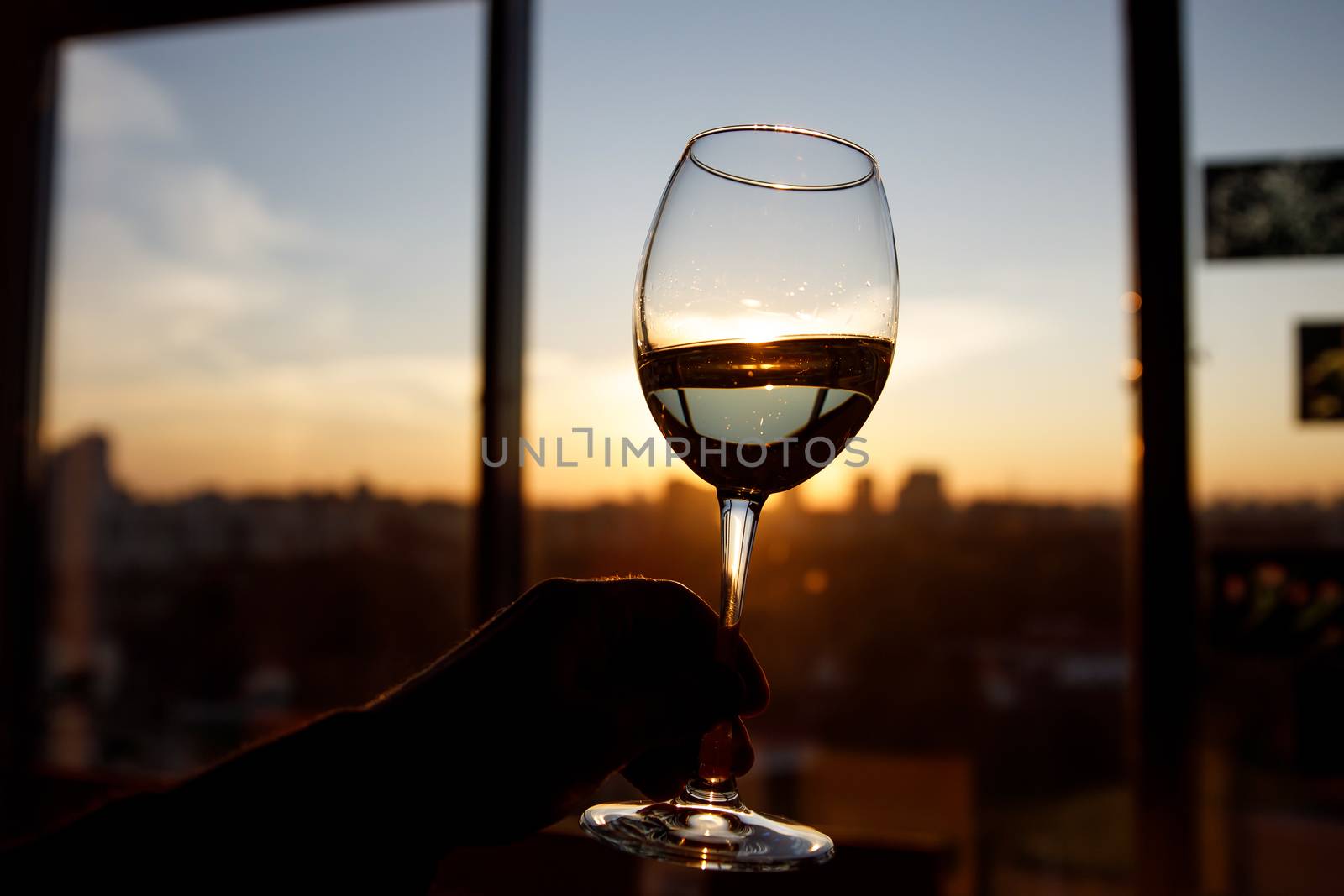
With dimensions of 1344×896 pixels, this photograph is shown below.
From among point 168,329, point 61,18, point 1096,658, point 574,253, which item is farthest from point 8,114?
point 1096,658

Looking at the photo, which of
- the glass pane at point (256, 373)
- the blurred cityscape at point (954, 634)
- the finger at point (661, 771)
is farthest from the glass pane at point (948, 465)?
the finger at point (661, 771)

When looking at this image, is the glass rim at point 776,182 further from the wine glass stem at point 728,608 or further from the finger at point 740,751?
the finger at point 740,751

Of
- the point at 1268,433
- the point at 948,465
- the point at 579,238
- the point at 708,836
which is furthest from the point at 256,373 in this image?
the point at 708,836

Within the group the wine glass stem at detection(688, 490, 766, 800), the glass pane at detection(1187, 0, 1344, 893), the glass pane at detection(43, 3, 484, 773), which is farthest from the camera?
the glass pane at detection(43, 3, 484, 773)

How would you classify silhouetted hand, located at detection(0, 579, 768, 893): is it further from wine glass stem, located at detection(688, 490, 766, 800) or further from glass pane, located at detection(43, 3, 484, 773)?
glass pane, located at detection(43, 3, 484, 773)

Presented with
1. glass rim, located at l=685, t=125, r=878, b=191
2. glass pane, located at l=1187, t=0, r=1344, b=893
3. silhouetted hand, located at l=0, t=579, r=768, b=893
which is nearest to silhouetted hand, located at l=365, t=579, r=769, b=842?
silhouetted hand, located at l=0, t=579, r=768, b=893

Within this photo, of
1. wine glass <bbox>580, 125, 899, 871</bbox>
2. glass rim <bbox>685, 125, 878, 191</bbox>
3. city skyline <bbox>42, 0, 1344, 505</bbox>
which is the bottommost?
wine glass <bbox>580, 125, 899, 871</bbox>

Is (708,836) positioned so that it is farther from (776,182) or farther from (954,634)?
(954,634)
